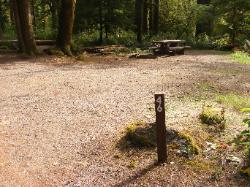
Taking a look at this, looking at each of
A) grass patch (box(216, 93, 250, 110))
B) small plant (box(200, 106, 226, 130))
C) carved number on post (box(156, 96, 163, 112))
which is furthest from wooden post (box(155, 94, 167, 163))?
grass patch (box(216, 93, 250, 110))

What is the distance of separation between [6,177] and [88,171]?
4.00ft

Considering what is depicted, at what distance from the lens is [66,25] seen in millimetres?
18656

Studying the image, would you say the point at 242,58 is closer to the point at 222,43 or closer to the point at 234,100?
the point at 222,43

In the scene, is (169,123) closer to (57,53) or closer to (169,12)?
(57,53)

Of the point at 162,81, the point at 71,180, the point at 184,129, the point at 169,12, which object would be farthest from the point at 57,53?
the point at 169,12

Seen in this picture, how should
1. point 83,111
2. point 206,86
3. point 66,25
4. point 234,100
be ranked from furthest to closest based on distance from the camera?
point 66,25 < point 206,86 < point 234,100 < point 83,111

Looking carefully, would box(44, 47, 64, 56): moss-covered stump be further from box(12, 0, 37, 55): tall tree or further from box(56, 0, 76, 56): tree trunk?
box(12, 0, 37, 55): tall tree

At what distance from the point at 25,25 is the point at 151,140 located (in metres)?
12.3

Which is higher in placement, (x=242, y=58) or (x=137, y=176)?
(x=137, y=176)

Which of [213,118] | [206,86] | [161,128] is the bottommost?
[206,86]

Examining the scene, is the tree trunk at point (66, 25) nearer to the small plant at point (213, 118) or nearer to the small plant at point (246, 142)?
the small plant at point (213, 118)

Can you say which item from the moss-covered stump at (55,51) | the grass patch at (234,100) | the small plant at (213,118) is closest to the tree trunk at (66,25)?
the moss-covered stump at (55,51)

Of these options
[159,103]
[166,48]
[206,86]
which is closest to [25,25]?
[166,48]

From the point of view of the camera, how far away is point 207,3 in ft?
92.0
